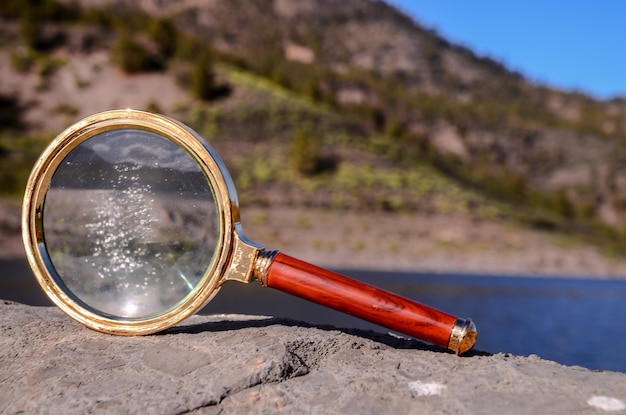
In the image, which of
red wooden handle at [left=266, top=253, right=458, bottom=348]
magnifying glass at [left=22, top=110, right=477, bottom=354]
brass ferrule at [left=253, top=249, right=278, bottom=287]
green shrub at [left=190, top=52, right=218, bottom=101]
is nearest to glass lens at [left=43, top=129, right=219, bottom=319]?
magnifying glass at [left=22, top=110, right=477, bottom=354]

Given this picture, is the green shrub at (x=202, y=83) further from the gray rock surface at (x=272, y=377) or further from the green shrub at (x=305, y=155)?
the gray rock surface at (x=272, y=377)

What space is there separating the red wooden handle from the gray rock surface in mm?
134

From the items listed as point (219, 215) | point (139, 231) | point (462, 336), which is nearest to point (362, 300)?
point (462, 336)

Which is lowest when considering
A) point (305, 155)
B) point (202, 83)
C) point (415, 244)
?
point (415, 244)

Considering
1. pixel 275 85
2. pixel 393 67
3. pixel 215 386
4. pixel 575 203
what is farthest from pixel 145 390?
pixel 393 67

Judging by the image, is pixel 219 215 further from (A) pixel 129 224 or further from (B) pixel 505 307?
(B) pixel 505 307

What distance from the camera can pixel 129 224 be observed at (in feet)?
8.48

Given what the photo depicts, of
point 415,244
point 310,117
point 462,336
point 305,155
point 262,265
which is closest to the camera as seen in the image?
point 462,336

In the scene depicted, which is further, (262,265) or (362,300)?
(262,265)

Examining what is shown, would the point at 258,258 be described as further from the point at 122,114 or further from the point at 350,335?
the point at 122,114

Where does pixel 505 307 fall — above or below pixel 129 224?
above

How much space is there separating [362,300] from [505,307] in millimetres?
11974

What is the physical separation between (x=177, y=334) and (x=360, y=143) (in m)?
27.3

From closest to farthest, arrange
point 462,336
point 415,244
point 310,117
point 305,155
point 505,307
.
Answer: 1. point 462,336
2. point 505,307
3. point 415,244
4. point 305,155
5. point 310,117
